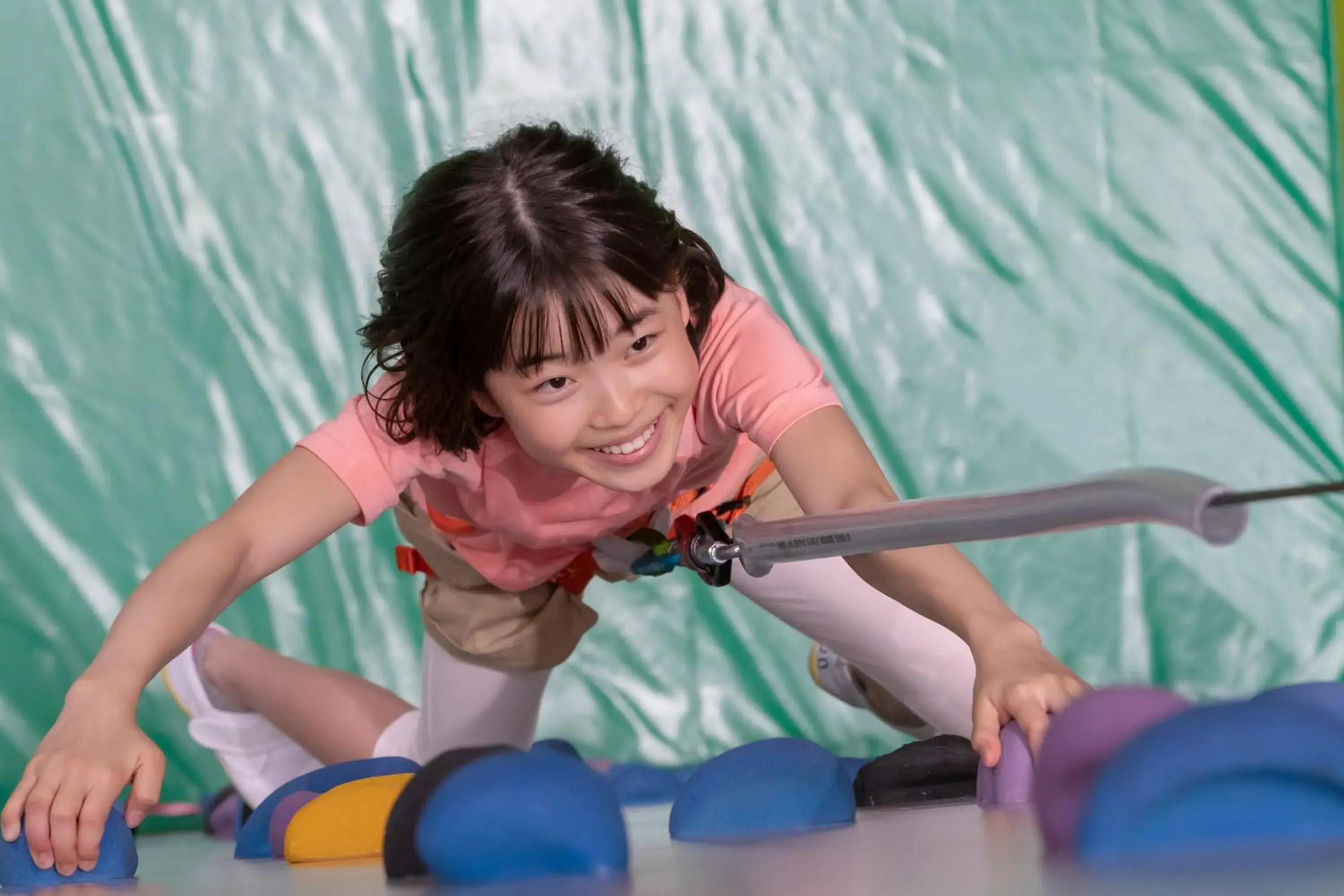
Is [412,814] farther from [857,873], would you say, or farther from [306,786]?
[306,786]

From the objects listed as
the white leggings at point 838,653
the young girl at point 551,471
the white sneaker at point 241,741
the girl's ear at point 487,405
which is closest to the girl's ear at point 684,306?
the young girl at point 551,471

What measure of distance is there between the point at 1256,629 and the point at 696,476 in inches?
39.9

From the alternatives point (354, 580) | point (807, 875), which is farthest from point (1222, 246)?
point (807, 875)

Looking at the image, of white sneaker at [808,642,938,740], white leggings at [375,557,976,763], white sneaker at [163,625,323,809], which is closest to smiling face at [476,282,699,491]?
white leggings at [375,557,976,763]

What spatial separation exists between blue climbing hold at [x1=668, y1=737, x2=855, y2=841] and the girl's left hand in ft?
0.43

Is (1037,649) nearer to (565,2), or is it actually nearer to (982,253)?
(982,253)

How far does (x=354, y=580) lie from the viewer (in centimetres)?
200

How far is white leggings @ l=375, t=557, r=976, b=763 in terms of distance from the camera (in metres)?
1.37

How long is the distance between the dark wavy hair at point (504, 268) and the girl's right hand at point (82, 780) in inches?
12.4

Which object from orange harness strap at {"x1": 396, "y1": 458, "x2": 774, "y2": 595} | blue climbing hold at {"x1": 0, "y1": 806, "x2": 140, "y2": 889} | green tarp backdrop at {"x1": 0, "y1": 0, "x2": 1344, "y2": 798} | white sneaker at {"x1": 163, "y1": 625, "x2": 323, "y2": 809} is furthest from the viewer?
green tarp backdrop at {"x1": 0, "y1": 0, "x2": 1344, "y2": 798}

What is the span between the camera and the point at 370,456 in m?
1.15

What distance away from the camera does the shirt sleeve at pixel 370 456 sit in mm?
1138

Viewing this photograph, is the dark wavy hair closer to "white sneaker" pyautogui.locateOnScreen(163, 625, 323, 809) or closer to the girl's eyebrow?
the girl's eyebrow

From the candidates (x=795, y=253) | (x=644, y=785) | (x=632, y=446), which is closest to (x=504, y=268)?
(x=632, y=446)
